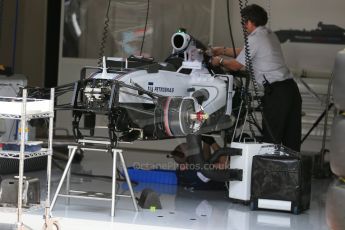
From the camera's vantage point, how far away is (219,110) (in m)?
5.84

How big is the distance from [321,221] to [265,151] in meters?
0.71

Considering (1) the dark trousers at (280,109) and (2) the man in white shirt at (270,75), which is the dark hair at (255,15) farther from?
(1) the dark trousers at (280,109)

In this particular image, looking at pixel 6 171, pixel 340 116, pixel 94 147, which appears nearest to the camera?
pixel 340 116

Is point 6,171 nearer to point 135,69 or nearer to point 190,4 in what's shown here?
point 135,69

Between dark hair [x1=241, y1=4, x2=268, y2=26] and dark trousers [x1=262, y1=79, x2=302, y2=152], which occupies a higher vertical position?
dark hair [x1=241, y1=4, x2=268, y2=26]

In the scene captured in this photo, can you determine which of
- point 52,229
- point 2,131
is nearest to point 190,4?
A: point 2,131

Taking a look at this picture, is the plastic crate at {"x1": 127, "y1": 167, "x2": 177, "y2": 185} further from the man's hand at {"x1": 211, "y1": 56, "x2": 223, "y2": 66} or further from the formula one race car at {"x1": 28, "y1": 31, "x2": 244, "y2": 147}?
the man's hand at {"x1": 211, "y1": 56, "x2": 223, "y2": 66}

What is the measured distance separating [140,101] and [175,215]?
33.0 inches

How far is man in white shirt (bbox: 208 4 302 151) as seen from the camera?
20.3 feet

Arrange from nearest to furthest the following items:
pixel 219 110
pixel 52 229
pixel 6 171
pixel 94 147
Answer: pixel 52 229 → pixel 94 147 → pixel 219 110 → pixel 6 171

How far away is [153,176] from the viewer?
6.59 m

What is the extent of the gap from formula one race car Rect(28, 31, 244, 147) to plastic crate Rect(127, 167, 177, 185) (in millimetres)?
964

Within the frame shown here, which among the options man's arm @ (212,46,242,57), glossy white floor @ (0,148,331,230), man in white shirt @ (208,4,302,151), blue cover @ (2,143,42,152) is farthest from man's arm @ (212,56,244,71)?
blue cover @ (2,143,42,152)

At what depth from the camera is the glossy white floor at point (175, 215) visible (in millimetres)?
4691
